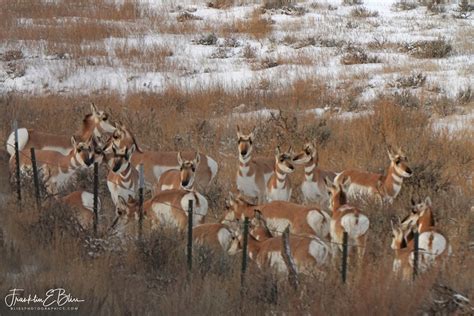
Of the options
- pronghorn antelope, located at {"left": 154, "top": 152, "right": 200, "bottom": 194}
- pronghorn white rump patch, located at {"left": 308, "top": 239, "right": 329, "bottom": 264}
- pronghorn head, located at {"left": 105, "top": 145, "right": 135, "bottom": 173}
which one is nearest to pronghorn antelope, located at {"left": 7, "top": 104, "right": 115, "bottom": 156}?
pronghorn antelope, located at {"left": 154, "top": 152, "right": 200, "bottom": 194}

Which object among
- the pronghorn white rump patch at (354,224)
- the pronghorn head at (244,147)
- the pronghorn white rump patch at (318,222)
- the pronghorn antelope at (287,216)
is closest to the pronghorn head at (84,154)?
the pronghorn head at (244,147)

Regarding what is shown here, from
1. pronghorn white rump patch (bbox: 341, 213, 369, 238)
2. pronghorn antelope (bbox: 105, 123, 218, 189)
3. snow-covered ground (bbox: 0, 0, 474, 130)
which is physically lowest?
snow-covered ground (bbox: 0, 0, 474, 130)

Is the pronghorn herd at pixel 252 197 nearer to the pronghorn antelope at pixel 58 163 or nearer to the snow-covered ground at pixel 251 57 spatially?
the pronghorn antelope at pixel 58 163

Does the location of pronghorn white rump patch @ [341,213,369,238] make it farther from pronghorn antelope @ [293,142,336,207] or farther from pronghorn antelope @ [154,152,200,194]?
pronghorn antelope @ [293,142,336,207]

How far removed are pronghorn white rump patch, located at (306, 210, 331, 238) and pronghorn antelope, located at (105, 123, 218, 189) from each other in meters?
2.99

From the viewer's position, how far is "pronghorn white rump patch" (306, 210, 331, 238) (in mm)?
8195

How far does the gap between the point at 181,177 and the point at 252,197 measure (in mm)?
1780

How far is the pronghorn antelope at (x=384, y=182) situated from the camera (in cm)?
995

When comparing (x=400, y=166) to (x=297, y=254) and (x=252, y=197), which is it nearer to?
(x=252, y=197)

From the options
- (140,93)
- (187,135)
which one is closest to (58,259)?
(187,135)

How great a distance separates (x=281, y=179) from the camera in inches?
406

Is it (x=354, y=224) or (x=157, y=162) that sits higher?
(x=354, y=224)

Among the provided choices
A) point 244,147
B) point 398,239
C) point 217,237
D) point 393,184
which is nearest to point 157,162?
point 244,147

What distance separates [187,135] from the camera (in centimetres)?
1416
